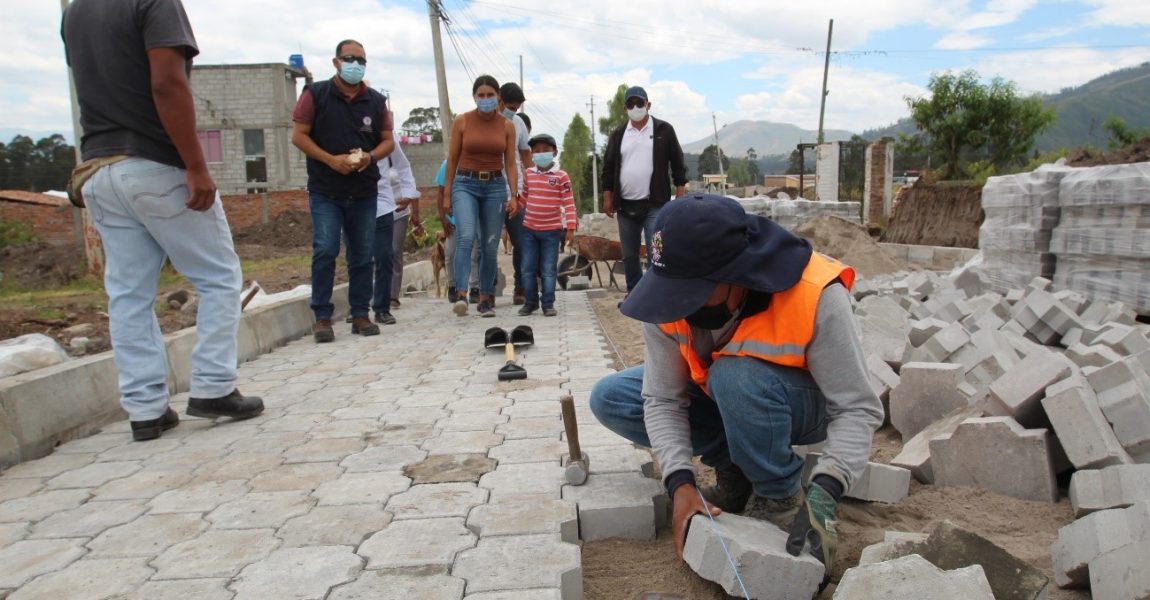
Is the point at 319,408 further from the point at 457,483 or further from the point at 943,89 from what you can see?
the point at 943,89

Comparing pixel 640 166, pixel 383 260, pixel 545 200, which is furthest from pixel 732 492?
pixel 545 200

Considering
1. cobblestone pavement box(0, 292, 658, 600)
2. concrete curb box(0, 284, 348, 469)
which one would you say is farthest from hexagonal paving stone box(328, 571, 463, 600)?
concrete curb box(0, 284, 348, 469)

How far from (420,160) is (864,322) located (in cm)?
3559

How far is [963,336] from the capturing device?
3.75 meters

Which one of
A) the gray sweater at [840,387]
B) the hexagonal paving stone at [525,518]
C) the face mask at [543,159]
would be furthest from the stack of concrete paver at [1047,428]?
the face mask at [543,159]

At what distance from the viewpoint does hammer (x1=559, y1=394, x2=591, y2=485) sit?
250 centimetres

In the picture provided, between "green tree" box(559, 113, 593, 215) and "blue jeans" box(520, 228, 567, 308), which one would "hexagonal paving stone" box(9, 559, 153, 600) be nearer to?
"blue jeans" box(520, 228, 567, 308)

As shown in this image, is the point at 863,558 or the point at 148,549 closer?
the point at 863,558

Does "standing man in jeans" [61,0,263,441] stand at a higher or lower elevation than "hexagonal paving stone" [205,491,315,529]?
higher

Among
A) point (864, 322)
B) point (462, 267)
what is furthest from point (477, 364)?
point (864, 322)

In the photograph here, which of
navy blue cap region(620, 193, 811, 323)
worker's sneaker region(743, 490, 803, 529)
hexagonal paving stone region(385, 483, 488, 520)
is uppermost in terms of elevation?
navy blue cap region(620, 193, 811, 323)

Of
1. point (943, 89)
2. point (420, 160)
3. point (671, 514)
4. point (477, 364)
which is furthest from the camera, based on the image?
point (420, 160)

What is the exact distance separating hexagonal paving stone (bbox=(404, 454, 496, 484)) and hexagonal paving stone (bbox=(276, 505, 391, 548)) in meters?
0.29

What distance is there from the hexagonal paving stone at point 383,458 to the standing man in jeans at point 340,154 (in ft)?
8.10
